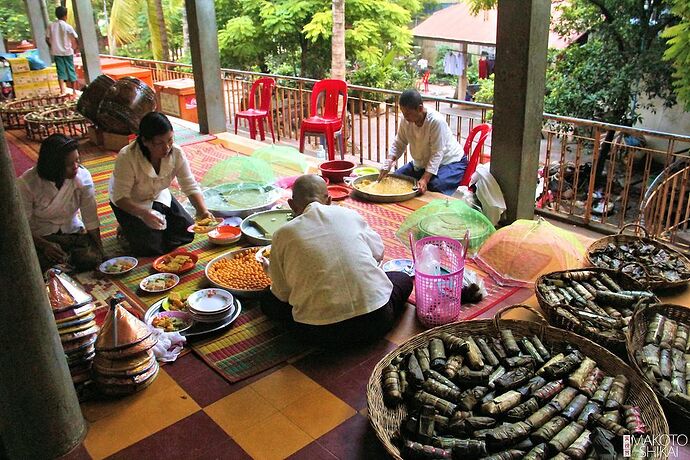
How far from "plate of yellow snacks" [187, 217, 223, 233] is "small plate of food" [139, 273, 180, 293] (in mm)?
699

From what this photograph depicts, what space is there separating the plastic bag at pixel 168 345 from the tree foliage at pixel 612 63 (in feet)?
25.4

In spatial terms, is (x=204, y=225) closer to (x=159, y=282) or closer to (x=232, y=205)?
(x=232, y=205)

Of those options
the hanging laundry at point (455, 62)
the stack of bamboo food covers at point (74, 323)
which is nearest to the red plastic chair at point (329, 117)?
the stack of bamboo food covers at point (74, 323)

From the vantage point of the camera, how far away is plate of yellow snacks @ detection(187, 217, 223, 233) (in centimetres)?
452

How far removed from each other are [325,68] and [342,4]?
3.75 meters

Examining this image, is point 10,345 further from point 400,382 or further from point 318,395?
point 400,382

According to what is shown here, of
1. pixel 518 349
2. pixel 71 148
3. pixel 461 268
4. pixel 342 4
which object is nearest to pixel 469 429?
pixel 518 349

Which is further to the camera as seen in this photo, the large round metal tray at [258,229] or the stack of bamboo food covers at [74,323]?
the large round metal tray at [258,229]

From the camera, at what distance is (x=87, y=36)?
1089 centimetres

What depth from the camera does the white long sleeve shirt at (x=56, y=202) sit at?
12.3ft

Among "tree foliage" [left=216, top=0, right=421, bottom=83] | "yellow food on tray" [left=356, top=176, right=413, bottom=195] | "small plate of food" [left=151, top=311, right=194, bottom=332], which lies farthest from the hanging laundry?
"small plate of food" [left=151, top=311, right=194, bottom=332]

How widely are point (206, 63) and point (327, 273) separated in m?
6.11

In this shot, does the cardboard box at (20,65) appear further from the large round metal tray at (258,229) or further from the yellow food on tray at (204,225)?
the large round metal tray at (258,229)

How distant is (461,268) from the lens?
10.4 feet
